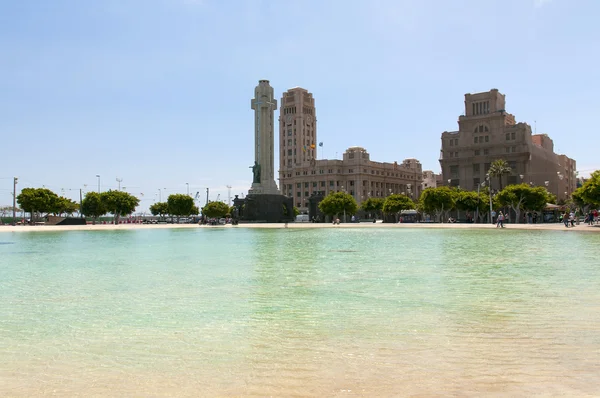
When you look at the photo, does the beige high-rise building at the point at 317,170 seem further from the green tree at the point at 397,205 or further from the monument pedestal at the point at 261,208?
the monument pedestal at the point at 261,208

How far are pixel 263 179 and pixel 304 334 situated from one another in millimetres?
86398

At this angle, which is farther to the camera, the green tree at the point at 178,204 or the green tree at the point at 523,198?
the green tree at the point at 178,204

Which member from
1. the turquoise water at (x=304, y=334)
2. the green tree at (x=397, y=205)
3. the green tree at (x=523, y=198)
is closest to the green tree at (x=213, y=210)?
the green tree at (x=397, y=205)

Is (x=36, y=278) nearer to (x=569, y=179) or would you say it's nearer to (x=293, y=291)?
(x=293, y=291)

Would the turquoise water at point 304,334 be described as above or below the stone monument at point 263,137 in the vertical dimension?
below

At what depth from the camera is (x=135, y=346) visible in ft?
25.1

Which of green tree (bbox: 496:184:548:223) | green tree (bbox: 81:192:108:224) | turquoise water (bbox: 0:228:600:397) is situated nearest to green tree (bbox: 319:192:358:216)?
green tree (bbox: 496:184:548:223)

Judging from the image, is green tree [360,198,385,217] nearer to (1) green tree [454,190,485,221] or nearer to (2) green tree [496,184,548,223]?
(1) green tree [454,190,485,221]

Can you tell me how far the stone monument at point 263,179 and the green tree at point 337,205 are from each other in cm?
1455

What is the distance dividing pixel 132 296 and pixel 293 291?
4018 millimetres

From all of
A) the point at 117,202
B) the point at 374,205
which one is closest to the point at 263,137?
the point at 117,202

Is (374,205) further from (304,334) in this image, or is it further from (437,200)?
(304,334)

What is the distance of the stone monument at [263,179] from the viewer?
A: 89375 millimetres

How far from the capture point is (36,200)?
9806cm
